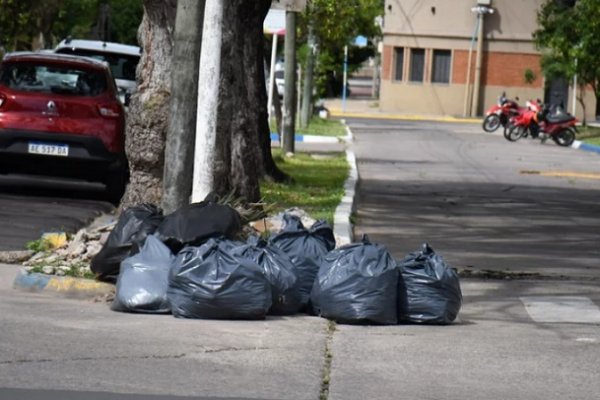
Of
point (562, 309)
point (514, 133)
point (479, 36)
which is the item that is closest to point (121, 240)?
point (562, 309)

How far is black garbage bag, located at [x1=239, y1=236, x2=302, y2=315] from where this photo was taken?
35.6ft

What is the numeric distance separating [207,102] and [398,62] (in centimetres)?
5071

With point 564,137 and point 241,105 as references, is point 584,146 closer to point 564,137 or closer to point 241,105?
point 564,137

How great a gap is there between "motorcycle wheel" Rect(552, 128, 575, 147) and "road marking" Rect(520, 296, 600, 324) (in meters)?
30.6

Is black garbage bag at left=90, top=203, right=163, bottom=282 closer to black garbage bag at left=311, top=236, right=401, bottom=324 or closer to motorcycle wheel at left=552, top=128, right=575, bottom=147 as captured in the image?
black garbage bag at left=311, top=236, right=401, bottom=324

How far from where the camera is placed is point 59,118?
17.9 meters

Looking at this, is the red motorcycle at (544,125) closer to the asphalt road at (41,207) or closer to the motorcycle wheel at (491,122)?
the motorcycle wheel at (491,122)

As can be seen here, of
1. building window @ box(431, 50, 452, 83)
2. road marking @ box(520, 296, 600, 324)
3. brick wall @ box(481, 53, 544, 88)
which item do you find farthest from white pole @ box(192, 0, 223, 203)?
building window @ box(431, 50, 452, 83)

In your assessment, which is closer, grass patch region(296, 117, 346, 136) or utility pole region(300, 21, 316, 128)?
grass patch region(296, 117, 346, 136)

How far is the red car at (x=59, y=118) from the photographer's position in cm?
1788

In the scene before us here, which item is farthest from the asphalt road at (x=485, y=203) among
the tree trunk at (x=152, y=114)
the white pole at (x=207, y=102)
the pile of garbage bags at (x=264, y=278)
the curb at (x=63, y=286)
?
the curb at (x=63, y=286)

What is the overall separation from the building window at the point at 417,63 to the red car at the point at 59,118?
44.7m

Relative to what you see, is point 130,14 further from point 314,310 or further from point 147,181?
point 314,310

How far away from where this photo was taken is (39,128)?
17859 mm
